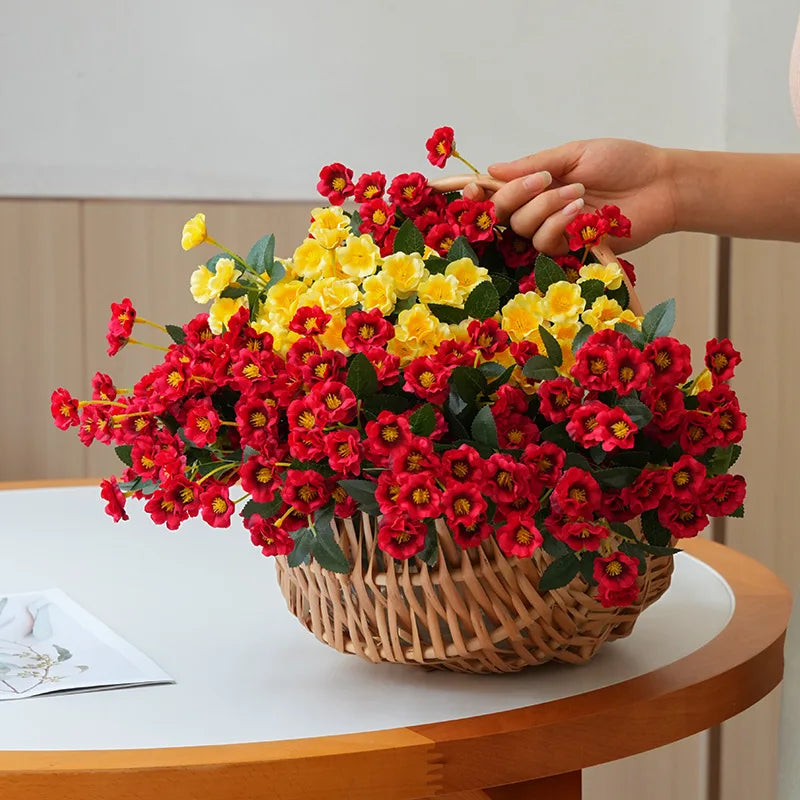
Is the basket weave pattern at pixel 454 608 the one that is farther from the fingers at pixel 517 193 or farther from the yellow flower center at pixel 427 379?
the fingers at pixel 517 193

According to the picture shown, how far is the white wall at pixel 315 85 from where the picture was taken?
2424 mm

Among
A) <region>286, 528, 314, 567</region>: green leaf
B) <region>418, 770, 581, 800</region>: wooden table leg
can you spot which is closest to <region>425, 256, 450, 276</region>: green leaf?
<region>286, 528, 314, 567</region>: green leaf

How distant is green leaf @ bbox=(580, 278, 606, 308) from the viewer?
796mm

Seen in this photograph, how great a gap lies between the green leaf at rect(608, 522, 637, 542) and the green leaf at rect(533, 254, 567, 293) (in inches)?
6.9

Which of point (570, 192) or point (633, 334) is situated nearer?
point (633, 334)

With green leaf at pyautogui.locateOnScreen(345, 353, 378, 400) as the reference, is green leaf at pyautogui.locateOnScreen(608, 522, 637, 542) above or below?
below

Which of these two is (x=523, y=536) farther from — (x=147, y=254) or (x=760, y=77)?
(x=760, y=77)

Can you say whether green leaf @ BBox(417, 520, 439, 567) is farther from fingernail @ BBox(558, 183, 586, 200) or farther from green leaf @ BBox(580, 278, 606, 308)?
fingernail @ BBox(558, 183, 586, 200)

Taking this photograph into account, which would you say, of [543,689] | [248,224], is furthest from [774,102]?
[543,689]

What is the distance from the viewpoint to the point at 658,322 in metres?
0.76

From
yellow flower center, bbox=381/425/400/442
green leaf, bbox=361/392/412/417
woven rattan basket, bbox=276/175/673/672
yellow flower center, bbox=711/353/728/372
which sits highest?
yellow flower center, bbox=711/353/728/372

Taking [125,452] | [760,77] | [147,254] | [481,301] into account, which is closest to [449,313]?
[481,301]

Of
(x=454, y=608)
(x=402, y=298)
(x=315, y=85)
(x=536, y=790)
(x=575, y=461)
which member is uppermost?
(x=315, y=85)

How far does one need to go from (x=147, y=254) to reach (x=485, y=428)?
1893 millimetres
